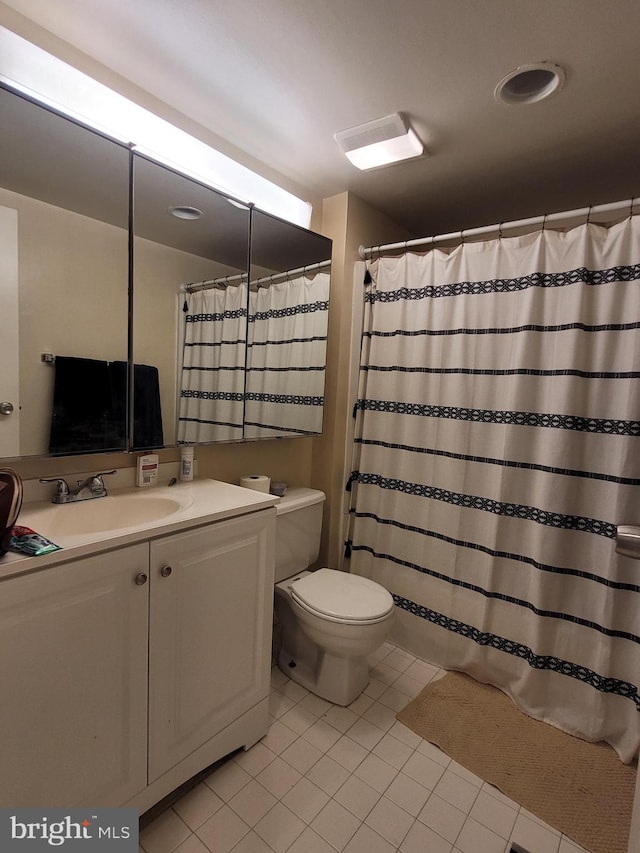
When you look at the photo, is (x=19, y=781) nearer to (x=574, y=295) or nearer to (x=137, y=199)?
(x=137, y=199)

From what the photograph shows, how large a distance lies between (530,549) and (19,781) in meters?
1.71

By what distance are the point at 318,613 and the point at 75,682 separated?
842 mm

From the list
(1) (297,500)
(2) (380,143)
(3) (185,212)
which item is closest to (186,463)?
(1) (297,500)

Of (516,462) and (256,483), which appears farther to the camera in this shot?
(256,483)

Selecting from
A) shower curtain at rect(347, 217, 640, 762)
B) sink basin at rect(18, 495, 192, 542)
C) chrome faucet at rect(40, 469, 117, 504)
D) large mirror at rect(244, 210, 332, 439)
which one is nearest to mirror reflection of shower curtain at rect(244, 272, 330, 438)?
large mirror at rect(244, 210, 332, 439)

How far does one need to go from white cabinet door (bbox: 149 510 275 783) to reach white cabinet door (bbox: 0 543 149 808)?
5 centimetres

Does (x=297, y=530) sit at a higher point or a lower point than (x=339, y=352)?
lower

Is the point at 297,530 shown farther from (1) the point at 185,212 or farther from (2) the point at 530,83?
(2) the point at 530,83

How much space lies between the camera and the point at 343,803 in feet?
4.17

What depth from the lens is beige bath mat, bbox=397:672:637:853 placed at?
126 centimetres

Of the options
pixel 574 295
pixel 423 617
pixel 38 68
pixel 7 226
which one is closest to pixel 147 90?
pixel 38 68

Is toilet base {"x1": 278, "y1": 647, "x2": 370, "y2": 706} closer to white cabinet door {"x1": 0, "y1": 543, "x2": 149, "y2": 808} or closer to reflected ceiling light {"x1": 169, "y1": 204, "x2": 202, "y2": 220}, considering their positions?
white cabinet door {"x1": 0, "y1": 543, "x2": 149, "y2": 808}

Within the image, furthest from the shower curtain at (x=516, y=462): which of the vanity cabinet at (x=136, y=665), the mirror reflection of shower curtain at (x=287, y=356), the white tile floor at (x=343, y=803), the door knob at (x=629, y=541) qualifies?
the door knob at (x=629, y=541)

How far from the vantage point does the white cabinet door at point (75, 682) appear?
864mm
